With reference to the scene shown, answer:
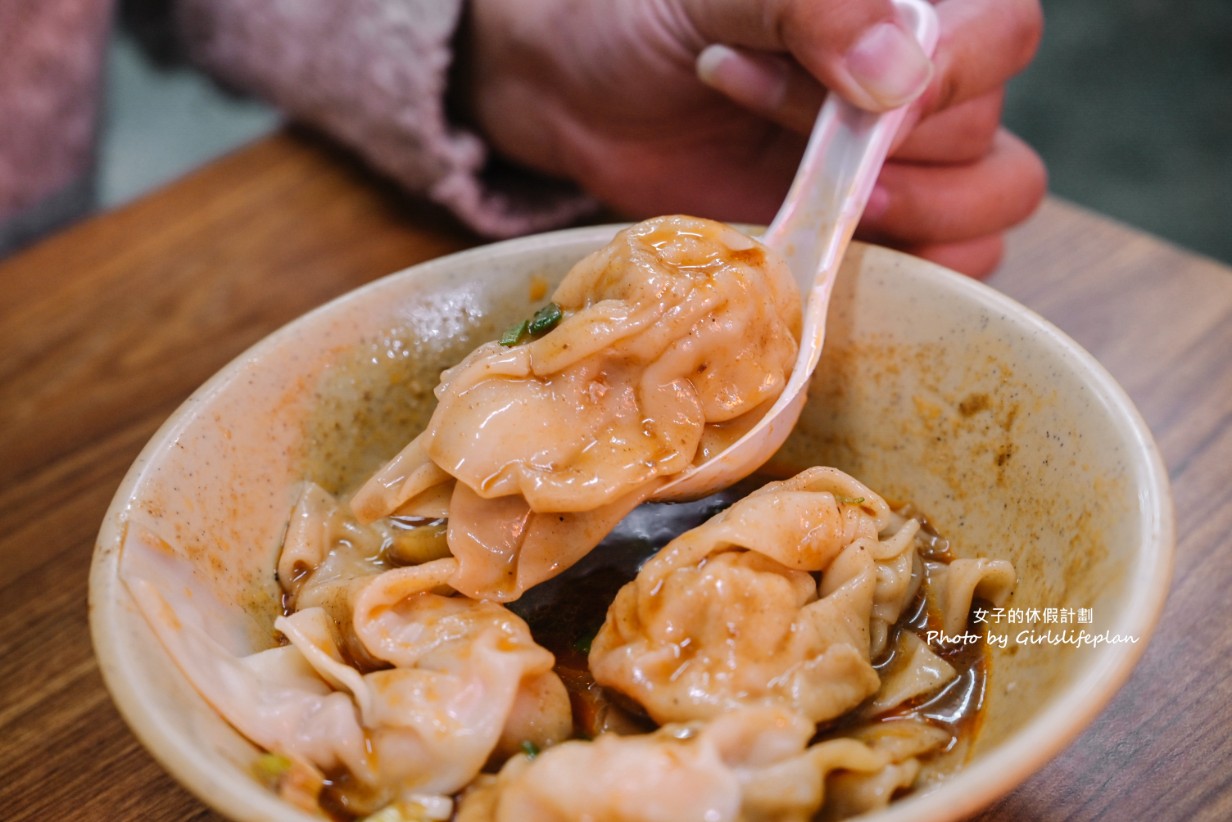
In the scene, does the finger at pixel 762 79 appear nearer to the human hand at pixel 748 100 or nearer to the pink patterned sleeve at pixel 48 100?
the human hand at pixel 748 100

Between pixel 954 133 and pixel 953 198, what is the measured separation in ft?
0.46

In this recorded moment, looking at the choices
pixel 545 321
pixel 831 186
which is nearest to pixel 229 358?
pixel 545 321

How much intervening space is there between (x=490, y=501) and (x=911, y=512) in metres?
0.72

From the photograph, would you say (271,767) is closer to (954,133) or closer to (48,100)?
(954,133)

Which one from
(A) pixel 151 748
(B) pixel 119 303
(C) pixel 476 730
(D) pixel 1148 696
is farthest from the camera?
(B) pixel 119 303

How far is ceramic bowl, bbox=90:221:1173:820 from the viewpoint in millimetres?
1081

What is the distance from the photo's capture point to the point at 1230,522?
172 cm

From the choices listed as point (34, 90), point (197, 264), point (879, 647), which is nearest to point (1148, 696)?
point (879, 647)

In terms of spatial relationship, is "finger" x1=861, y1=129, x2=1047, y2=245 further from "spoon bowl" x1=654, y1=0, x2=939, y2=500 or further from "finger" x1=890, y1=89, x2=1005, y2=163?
"spoon bowl" x1=654, y1=0, x2=939, y2=500

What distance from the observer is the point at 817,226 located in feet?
5.72

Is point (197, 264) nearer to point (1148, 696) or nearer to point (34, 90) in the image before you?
point (34, 90)

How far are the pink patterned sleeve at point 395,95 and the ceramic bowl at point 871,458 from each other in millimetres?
846

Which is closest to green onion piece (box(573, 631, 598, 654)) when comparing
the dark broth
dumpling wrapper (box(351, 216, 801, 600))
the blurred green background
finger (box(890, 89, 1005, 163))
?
the dark broth

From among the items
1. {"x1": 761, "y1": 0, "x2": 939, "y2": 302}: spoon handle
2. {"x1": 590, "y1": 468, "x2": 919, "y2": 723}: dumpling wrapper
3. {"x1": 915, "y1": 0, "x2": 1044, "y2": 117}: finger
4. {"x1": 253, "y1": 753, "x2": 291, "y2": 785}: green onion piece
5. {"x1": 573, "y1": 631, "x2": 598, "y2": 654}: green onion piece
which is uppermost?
{"x1": 915, "y1": 0, "x2": 1044, "y2": 117}: finger
